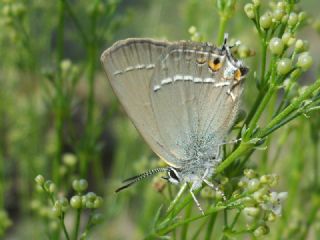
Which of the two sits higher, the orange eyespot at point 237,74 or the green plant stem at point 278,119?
the orange eyespot at point 237,74

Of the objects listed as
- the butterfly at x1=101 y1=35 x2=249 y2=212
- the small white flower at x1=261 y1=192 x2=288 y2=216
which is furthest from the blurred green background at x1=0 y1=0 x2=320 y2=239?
the small white flower at x1=261 y1=192 x2=288 y2=216

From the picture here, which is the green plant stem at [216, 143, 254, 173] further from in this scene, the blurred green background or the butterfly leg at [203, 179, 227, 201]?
the blurred green background

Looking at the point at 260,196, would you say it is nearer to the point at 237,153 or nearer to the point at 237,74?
the point at 237,153


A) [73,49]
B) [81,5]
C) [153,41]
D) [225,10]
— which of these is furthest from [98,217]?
[73,49]

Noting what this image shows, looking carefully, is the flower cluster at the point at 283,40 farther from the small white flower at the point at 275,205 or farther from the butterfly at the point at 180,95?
the small white flower at the point at 275,205

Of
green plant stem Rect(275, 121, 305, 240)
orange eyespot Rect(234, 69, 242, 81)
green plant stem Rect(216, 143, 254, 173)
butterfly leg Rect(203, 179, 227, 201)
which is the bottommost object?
green plant stem Rect(275, 121, 305, 240)

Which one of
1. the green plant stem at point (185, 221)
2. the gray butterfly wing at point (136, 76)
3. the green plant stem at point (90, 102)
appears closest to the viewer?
the green plant stem at point (185, 221)

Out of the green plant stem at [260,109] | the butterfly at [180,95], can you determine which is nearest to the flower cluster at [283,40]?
the green plant stem at [260,109]

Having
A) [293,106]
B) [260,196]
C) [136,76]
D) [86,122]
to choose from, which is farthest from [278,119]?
[86,122]
